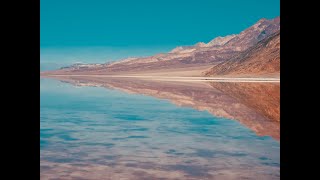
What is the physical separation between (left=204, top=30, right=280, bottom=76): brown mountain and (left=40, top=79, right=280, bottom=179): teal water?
256 feet

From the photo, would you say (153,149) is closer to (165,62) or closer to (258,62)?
(258,62)

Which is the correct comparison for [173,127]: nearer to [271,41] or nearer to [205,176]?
[205,176]

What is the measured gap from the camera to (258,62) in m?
103

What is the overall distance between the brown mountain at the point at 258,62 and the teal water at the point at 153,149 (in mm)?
78176

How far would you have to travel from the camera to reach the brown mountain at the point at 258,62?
315 ft

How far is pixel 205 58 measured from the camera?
543 ft

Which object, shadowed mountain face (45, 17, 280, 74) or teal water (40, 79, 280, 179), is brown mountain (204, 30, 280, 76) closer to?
shadowed mountain face (45, 17, 280, 74)

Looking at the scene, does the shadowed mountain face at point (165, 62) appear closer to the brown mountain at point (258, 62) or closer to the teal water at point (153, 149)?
the brown mountain at point (258, 62)

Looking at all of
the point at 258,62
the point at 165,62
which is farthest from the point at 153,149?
the point at 165,62

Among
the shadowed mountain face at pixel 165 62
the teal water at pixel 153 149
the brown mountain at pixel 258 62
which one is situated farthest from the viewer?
the shadowed mountain face at pixel 165 62

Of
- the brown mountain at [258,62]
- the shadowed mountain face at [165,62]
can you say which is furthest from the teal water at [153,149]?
the shadowed mountain face at [165,62]

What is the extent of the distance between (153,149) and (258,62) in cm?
9554

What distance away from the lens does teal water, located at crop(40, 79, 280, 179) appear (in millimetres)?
7254
